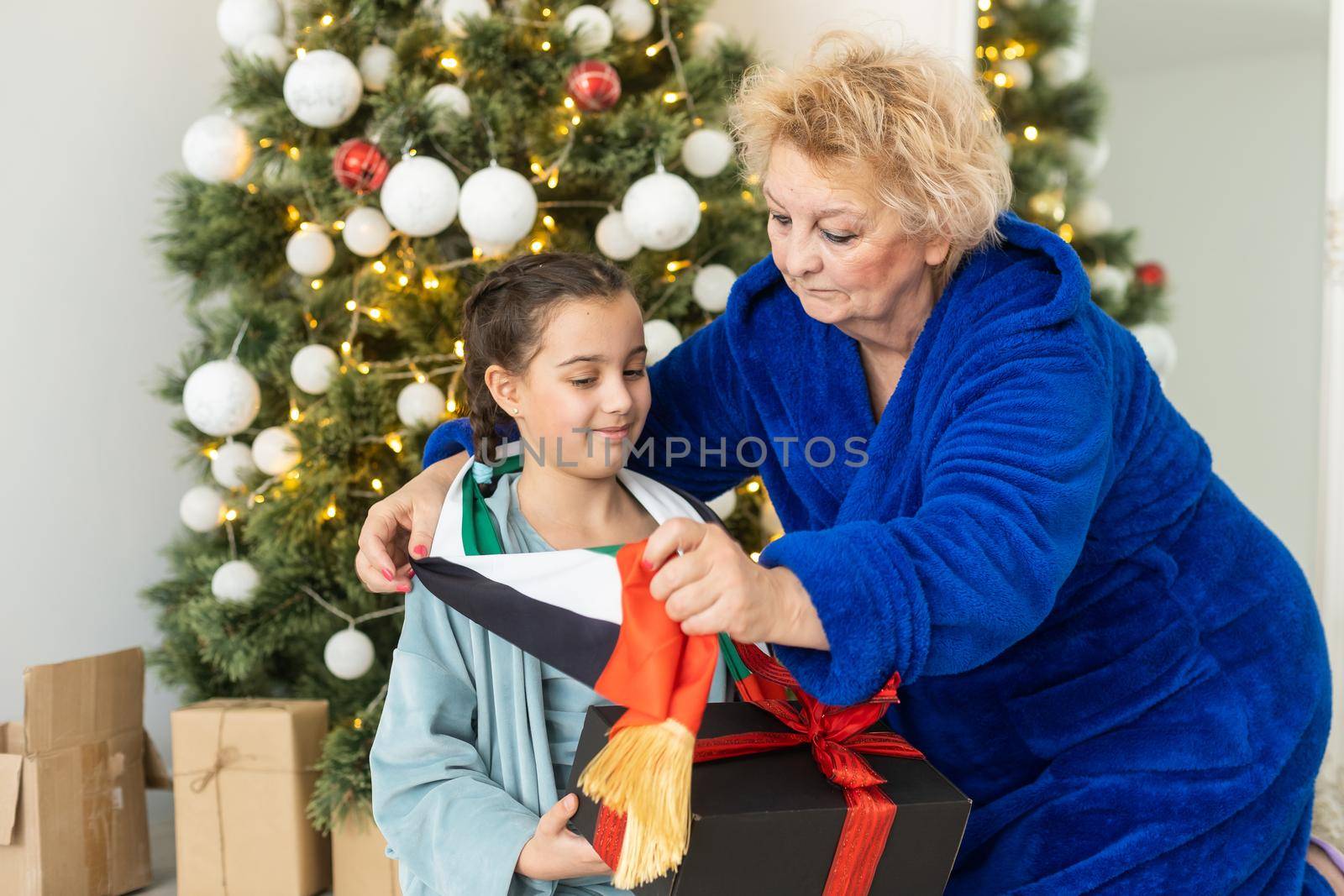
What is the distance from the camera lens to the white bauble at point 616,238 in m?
2.16

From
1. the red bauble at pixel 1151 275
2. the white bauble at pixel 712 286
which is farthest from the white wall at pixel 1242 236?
the white bauble at pixel 712 286

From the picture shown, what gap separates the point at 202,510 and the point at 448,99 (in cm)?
95

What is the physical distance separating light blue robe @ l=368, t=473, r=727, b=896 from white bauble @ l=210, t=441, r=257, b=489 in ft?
4.07

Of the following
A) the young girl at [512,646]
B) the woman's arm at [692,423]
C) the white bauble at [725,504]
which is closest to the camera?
the young girl at [512,646]

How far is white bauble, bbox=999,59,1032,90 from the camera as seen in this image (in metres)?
2.59

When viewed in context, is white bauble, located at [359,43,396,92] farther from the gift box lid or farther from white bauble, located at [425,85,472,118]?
the gift box lid

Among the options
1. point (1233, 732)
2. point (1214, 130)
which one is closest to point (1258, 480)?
point (1214, 130)

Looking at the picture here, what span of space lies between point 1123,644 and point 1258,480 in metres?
1.65

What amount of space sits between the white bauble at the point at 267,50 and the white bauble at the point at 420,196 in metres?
0.43

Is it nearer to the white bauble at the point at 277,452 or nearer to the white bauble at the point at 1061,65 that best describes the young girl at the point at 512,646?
the white bauble at the point at 277,452

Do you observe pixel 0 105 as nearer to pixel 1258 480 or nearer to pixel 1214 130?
pixel 1214 130

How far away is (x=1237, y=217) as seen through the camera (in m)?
2.51

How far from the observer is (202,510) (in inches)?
92.1

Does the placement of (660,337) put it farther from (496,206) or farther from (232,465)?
(232,465)
